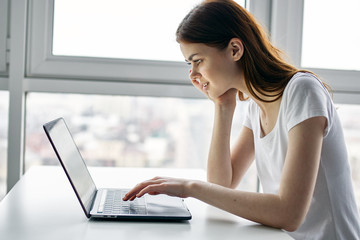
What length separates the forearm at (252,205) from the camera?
90cm

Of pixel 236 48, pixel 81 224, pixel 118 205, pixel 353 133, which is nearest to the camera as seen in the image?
pixel 81 224

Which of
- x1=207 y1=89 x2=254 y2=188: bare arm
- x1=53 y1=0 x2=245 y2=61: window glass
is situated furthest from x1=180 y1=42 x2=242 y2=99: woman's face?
x1=53 y1=0 x2=245 y2=61: window glass

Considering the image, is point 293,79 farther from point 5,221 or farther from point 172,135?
point 172,135

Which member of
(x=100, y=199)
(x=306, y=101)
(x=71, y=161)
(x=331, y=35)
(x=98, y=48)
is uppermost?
(x=331, y=35)

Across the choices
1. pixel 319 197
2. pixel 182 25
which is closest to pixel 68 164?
pixel 182 25

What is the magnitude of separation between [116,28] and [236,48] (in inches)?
31.1

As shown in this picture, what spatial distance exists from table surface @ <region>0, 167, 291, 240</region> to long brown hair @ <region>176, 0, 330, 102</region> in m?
0.39

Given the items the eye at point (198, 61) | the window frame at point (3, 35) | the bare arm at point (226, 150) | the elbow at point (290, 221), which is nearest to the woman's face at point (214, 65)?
the eye at point (198, 61)

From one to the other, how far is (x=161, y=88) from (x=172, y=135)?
0.24m

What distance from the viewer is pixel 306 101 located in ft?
3.30

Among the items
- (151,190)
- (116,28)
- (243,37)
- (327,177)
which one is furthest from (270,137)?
(116,28)

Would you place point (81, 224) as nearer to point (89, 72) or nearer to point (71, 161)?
point (71, 161)

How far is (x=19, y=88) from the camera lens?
1.70m

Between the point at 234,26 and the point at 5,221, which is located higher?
the point at 234,26
